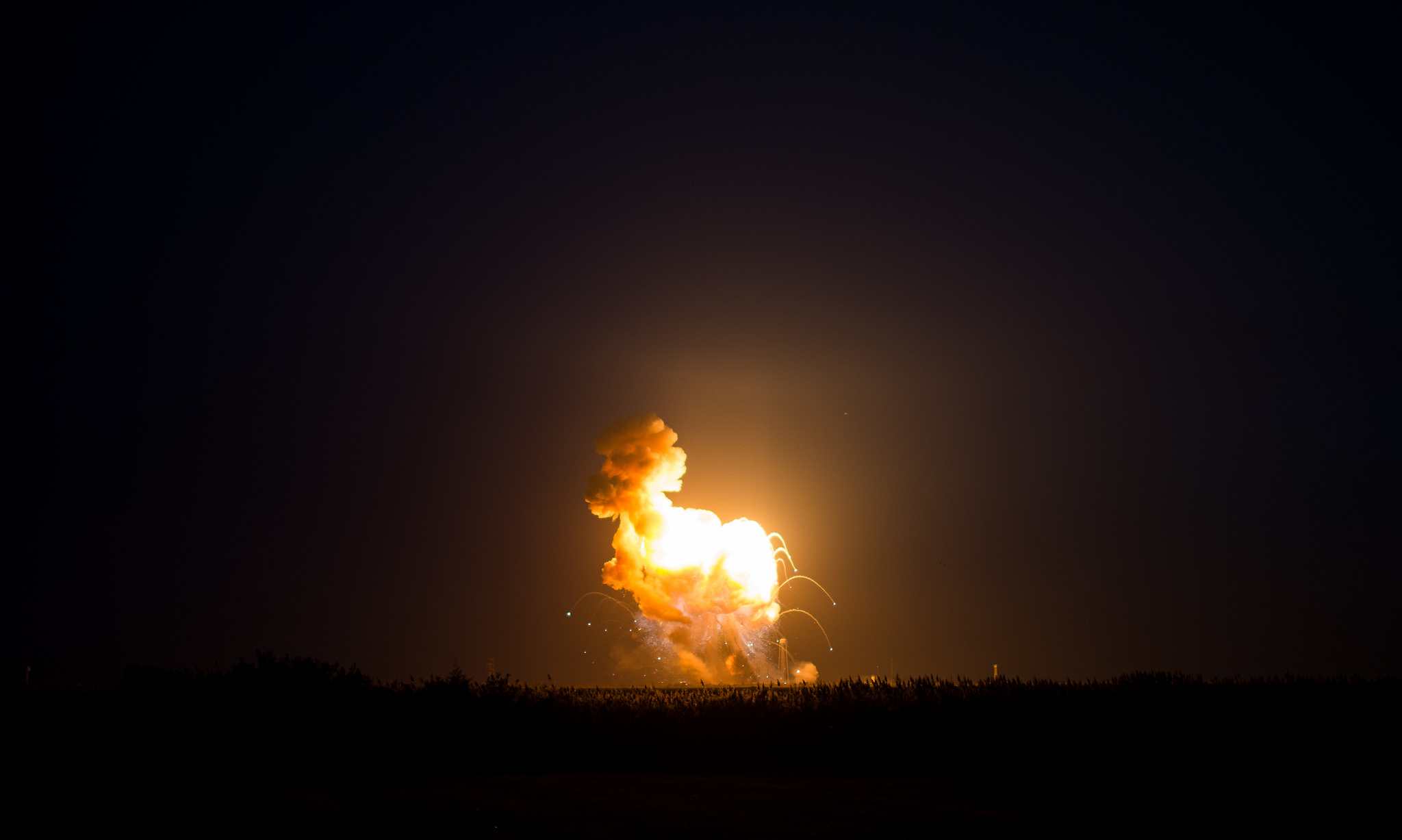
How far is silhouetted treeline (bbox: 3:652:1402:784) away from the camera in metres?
20.5

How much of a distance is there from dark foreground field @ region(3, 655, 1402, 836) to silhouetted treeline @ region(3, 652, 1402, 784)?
91mm

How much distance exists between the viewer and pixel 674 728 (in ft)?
84.5

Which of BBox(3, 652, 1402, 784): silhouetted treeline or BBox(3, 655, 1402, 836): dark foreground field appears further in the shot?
BBox(3, 652, 1402, 784): silhouetted treeline

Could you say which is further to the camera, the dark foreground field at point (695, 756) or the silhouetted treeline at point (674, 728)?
the silhouetted treeline at point (674, 728)

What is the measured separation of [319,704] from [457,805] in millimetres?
10561

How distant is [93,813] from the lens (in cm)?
1301

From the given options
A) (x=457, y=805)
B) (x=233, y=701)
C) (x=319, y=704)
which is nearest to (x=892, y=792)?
(x=457, y=805)

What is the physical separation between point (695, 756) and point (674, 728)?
4.34ft

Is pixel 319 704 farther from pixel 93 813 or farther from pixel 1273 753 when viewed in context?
pixel 1273 753

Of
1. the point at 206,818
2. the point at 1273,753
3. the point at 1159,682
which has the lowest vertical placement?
the point at 206,818

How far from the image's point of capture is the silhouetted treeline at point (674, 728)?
67.4 ft

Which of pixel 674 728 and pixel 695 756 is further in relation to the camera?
pixel 674 728

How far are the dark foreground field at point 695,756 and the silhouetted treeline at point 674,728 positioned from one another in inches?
3.6

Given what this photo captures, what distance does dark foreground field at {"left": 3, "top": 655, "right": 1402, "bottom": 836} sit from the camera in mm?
14281
